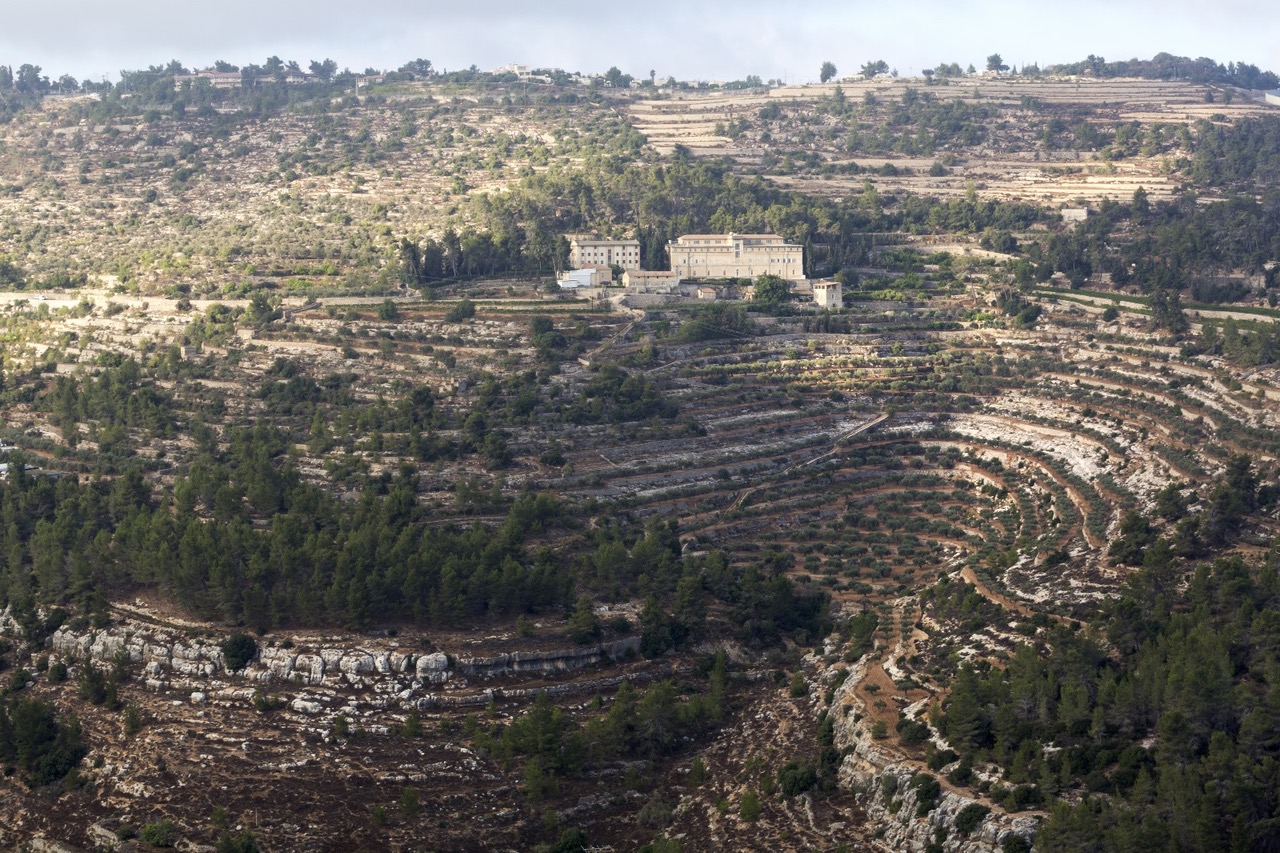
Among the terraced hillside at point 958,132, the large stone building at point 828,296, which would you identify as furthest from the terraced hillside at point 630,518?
the terraced hillside at point 958,132

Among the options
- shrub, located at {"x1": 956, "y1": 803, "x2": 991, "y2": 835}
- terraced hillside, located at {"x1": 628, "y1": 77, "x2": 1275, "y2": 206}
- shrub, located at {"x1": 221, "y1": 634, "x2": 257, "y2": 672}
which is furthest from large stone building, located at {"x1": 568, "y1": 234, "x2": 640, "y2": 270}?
shrub, located at {"x1": 956, "y1": 803, "x2": 991, "y2": 835}

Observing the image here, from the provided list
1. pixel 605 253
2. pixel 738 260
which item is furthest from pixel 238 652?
pixel 738 260

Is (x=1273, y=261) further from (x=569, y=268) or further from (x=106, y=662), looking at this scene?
(x=106, y=662)

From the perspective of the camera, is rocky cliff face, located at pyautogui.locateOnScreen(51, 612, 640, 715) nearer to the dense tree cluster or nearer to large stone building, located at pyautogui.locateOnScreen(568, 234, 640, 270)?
large stone building, located at pyautogui.locateOnScreen(568, 234, 640, 270)

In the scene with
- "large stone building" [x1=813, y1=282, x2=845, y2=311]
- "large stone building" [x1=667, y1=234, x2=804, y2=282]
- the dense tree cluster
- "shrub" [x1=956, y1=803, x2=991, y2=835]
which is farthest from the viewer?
the dense tree cluster

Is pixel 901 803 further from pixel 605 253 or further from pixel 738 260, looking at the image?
pixel 605 253

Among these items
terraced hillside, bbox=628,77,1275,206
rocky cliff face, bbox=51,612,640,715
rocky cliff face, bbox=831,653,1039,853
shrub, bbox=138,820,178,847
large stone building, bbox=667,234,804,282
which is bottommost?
shrub, bbox=138,820,178,847
